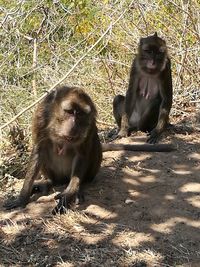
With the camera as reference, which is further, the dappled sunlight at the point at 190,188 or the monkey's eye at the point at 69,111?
the dappled sunlight at the point at 190,188

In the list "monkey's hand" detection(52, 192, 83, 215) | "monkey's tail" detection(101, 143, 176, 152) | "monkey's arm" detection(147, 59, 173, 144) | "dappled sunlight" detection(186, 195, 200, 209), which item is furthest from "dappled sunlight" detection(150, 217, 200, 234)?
"monkey's arm" detection(147, 59, 173, 144)

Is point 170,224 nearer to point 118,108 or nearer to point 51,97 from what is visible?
point 51,97

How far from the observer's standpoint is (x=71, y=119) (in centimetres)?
493

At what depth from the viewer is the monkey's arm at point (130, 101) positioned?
305 inches

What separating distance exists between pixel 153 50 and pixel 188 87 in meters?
1.91

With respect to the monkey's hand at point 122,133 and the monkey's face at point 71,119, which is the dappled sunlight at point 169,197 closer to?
the monkey's face at point 71,119

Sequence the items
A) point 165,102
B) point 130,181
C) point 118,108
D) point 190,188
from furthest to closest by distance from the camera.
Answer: point 118,108 → point 165,102 → point 130,181 → point 190,188

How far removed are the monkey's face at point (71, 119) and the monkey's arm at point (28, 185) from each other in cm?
36

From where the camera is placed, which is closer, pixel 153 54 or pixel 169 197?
pixel 169 197

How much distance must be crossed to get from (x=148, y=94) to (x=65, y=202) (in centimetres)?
322

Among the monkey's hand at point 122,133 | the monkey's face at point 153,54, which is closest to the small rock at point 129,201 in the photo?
the monkey's hand at point 122,133

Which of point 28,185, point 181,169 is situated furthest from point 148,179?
point 28,185

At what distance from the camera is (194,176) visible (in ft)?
19.2

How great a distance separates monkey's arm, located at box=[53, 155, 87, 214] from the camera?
16.5 ft
